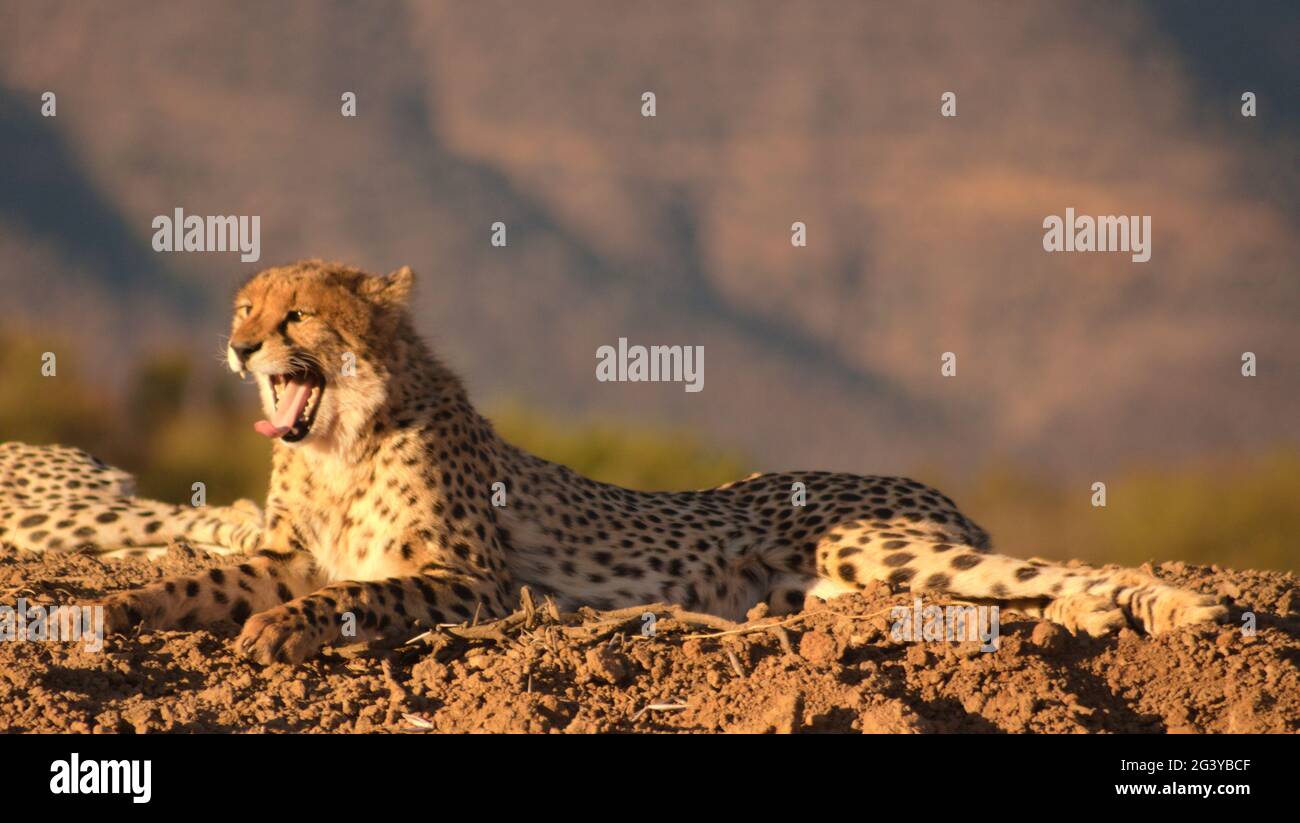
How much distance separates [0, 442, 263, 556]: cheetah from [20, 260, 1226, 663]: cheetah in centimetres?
155

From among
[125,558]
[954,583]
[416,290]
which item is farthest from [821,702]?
[125,558]

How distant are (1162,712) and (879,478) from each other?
2394 millimetres

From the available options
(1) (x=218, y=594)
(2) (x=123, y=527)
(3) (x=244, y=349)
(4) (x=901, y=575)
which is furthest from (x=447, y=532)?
(2) (x=123, y=527)

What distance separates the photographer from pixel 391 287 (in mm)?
5430

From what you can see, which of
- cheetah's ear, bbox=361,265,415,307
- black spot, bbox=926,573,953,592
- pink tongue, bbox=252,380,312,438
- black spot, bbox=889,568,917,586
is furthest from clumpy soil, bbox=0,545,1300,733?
cheetah's ear, bbox=361,265,415,307

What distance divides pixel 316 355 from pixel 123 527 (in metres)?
2.33

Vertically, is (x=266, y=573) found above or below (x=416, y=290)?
below

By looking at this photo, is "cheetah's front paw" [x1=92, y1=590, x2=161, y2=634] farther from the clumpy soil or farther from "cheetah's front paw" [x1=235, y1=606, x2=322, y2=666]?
"cheetah's front paw" [x1=235, y1=606, x2=322, y2=666]

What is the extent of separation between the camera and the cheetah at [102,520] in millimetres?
6938

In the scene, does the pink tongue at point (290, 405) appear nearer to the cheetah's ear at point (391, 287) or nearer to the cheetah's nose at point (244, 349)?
the cheetah's nose at point (244, 349)

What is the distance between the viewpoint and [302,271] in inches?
214

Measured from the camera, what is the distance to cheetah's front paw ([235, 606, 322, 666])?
428 cm

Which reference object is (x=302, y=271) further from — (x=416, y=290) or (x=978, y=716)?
(x=978, y=716)
